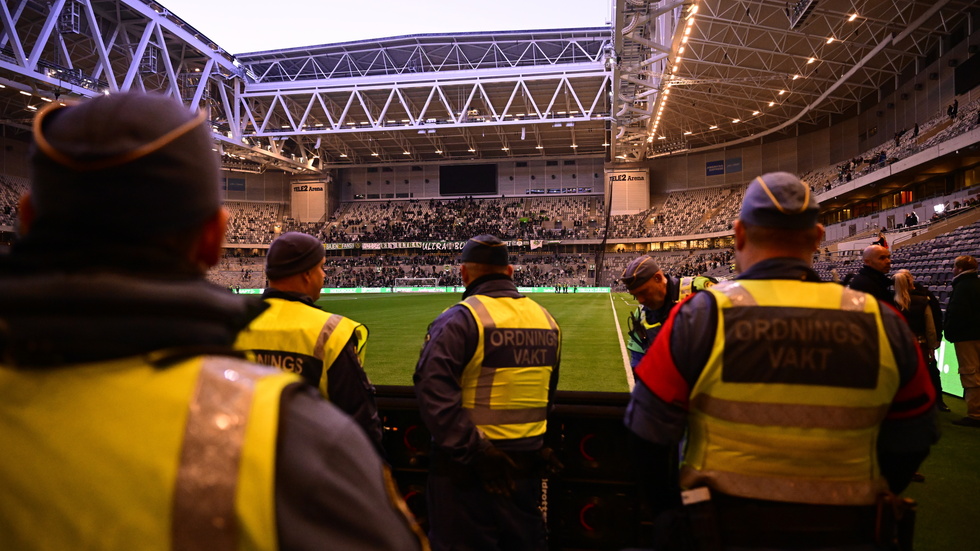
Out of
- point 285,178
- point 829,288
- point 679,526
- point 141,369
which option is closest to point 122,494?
point 141,369

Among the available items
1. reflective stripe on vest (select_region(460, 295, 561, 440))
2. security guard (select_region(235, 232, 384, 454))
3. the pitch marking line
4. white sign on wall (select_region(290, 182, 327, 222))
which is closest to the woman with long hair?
the pitch marking line

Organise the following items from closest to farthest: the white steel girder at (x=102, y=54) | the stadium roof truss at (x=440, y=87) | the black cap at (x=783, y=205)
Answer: the black cap at (x=783, y=205) < the white steel girder at (x=102, y=54) < the stadium roof truss at (x=440, y=87)

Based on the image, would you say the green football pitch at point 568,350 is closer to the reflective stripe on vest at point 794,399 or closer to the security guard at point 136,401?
the reflective stripe on vest at point 794,399

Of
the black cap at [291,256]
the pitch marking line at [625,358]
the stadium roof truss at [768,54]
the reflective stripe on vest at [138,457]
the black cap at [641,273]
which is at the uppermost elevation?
→ the stadium roof truss at [768,54]

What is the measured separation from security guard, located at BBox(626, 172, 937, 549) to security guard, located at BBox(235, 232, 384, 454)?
1.40 metres

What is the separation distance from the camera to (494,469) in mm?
2730

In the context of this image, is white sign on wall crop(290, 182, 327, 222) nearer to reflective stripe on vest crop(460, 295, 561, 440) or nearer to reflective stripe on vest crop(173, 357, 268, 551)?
reflective stripe on vest crop(460, 295, 561, 440)

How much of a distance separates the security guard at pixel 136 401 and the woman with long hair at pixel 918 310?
779cm

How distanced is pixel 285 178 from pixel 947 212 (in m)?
63.8

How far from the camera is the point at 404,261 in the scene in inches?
2562

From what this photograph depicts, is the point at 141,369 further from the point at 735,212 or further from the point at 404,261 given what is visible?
the point at 404,261

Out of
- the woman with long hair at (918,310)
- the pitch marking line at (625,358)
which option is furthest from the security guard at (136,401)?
the woman with long hair at (918,310)

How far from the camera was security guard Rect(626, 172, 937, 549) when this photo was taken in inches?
70.2

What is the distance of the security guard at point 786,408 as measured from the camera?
1783 mm
